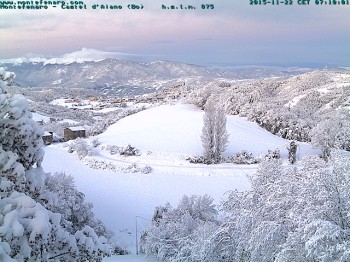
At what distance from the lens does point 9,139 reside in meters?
5.32

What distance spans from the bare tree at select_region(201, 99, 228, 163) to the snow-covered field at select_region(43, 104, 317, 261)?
1.54m

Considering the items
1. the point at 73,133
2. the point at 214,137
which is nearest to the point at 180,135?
the point at 214,137

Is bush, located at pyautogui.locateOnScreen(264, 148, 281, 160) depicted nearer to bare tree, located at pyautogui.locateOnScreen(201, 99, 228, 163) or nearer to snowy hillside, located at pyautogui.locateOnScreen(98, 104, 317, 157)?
snowy hillside, located at pyautogui.locateOnScreen(98, 104, 317, 157)

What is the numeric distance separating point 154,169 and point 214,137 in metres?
6.02

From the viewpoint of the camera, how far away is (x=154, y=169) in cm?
3123

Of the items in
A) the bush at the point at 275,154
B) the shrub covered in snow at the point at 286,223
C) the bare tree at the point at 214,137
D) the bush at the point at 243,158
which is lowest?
the bush at the point at 243,158

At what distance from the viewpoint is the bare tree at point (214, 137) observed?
32.8 m

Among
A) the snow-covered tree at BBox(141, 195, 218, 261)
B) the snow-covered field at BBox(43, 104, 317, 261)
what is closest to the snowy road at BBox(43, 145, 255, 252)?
the snow-covered field at BBox(43, 104, 317, 261)

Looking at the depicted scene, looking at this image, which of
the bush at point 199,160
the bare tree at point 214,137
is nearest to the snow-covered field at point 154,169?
the bush at point 199,160

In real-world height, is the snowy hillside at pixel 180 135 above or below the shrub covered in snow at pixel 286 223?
below

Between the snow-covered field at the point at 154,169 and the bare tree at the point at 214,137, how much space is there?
5.05 feet

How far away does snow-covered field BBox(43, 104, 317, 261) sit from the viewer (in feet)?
76.7

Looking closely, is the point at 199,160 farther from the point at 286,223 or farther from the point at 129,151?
the point at 286,223

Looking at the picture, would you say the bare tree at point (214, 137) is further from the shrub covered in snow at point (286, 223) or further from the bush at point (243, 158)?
the shrub covered in snow at point (286, 223)
